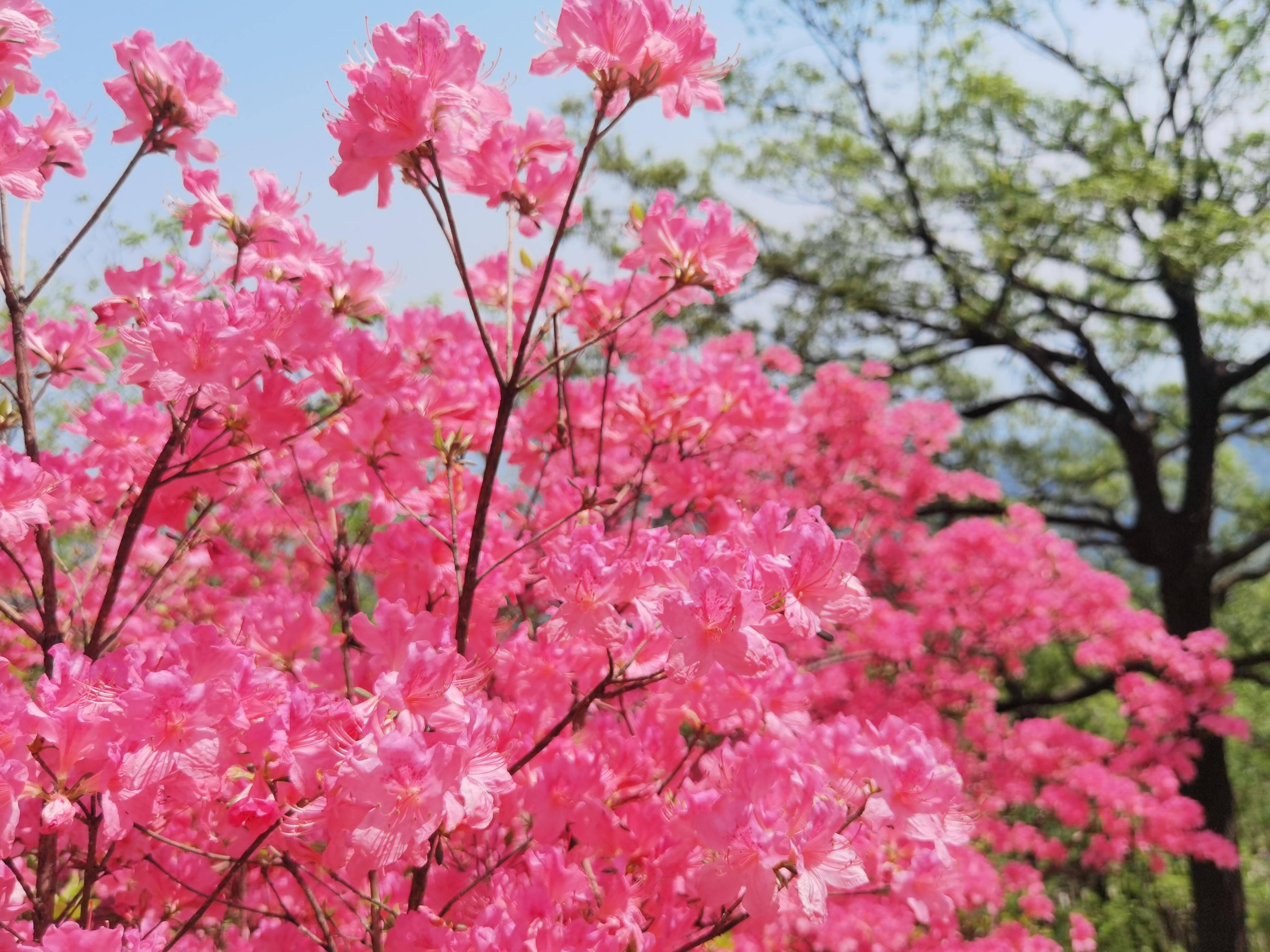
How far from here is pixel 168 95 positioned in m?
1.70

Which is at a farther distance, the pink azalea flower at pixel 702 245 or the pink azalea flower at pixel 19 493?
the pink azalea flower at pixel 702 245

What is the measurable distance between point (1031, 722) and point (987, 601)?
119cm

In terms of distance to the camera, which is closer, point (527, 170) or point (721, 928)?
point (721, 928)

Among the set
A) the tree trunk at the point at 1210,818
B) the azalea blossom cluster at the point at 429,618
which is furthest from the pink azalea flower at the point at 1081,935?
the azalea blossom cluster at the point at 429,618

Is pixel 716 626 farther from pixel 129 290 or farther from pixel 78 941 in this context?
pixel 129 290

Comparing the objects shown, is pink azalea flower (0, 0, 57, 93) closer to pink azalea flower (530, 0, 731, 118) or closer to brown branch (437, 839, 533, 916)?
pink azalea flower (530, 0, 731, 118)

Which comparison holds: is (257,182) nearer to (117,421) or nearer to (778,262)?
(117,421)

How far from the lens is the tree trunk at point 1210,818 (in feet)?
24.3

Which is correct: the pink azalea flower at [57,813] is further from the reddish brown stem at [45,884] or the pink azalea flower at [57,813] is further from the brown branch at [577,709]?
the brown branch at [577,709]

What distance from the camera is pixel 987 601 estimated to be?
5.48 meters

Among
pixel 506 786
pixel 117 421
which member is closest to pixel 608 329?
pixel 506 786

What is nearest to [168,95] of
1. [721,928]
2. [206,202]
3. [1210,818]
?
[206,202]

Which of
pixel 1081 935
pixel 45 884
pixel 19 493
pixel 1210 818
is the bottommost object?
pixel 45 884

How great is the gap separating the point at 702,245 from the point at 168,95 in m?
1.08
